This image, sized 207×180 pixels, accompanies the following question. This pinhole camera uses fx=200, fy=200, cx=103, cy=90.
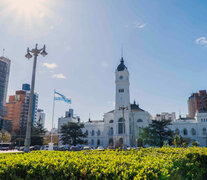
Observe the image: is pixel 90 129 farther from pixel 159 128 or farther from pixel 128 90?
pixel 159 128

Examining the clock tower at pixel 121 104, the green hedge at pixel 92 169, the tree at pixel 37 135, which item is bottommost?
the green hedge at pixel 92 169

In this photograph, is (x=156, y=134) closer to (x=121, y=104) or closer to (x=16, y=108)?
(x=121, y=104)

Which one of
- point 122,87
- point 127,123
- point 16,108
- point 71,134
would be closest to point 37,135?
point 71,134

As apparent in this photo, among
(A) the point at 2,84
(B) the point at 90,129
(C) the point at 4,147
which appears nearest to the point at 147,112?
(B) the point at 90,129

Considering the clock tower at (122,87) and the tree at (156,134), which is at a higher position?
the clock tower at (122,87)

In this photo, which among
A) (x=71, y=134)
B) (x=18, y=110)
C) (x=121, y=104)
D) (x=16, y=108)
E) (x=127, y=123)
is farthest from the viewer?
(x=16, y=108)

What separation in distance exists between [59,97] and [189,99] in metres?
110

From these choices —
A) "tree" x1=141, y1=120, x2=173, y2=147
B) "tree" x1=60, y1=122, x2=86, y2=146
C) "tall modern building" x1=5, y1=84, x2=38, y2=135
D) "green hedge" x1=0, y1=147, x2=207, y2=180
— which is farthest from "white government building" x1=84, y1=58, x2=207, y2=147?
"green hedge" x1=0, y1=147, x2=207, y2=180

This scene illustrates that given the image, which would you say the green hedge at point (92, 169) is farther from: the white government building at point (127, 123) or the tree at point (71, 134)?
the white government building at point (127, 123)

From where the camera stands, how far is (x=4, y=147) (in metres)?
47.2

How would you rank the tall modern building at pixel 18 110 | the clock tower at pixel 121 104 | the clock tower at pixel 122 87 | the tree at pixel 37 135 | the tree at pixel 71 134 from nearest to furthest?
the tree at pixel 71 134, the clock tower at pixel 121 104, the tree at pixel 37 135, the clock tower at pixel 122 87, the tall modern building at pixel 18 110

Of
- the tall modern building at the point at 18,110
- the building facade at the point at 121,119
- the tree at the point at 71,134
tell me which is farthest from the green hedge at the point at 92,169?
the tall modern building at the point at 18,110

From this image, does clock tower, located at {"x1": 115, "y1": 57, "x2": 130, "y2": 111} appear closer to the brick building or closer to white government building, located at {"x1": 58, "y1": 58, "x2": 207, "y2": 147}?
white government building, located at {"x1": 58, "y1": 58, "x2": 207, "y2": 147}

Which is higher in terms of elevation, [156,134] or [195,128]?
[195,128]
